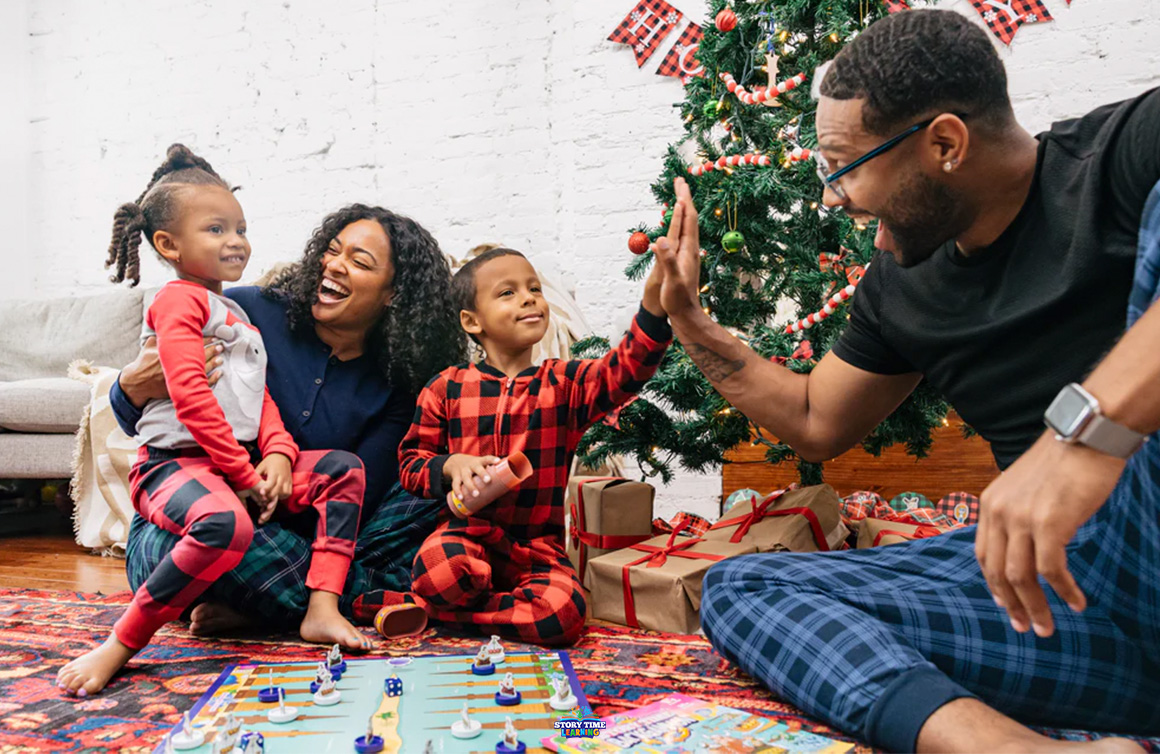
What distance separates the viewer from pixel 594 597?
1.58 metres

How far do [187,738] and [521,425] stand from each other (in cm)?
75

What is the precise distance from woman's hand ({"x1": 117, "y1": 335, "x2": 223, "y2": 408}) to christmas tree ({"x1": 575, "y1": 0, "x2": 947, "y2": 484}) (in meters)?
0.77

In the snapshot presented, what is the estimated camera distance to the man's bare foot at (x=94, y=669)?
3.70 feet

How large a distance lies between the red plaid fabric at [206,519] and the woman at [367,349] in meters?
0.10

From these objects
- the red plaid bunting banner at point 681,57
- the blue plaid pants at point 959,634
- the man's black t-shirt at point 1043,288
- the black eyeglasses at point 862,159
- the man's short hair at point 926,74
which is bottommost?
the blue plaid pants at point 959,634

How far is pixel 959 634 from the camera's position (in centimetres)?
95

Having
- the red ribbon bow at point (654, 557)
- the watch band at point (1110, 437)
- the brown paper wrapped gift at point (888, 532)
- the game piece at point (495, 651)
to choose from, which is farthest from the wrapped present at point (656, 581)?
the watch band at point (1110, 437)

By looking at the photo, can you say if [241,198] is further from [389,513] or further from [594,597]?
[594,597]

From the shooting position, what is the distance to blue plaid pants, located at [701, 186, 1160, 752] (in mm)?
820

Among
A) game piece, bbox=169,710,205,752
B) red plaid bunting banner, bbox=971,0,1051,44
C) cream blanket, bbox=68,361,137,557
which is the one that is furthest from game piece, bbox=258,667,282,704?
red plaid bunting banner, bbox=971,0,1051,44

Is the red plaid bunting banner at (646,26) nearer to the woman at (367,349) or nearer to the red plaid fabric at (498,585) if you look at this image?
the woman at (367,349)

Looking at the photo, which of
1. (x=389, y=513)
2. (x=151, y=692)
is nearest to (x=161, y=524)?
(x=151, y=692)

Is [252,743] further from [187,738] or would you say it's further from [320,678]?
[320,678]

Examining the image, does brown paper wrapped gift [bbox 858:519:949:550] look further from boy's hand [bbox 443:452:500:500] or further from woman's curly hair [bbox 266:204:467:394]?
woman's curly hair [bbox 266:204:467:394]
